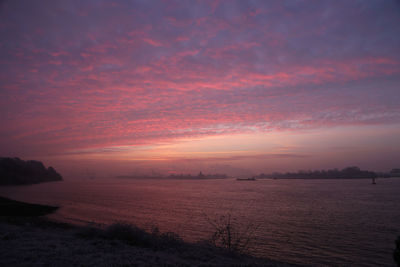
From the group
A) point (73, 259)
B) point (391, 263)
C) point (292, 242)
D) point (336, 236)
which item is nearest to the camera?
point (73, 259)

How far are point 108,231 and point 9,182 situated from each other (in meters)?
208

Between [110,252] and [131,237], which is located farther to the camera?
[131,237]

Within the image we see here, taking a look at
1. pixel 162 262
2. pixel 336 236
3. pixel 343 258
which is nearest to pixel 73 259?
pixel 162 262

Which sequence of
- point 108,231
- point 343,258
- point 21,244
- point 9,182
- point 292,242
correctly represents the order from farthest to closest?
point 9,182 → point 292,242 → point 343,258 → point 108,231 → point 21,244

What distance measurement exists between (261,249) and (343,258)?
6.42 m

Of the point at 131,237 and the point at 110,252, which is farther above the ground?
the point at 110,252

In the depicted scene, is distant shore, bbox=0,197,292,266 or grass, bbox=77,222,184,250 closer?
distant shore, bbox=0,197,292,266

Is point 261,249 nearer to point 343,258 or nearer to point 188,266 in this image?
point 343,258

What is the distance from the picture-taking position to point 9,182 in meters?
175

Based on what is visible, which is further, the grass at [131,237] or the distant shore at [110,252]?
the grass at [131,237]

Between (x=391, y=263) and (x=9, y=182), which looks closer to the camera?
(x=391, y=263)

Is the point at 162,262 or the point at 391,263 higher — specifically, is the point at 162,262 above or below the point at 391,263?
above

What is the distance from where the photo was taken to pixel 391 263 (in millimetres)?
18141

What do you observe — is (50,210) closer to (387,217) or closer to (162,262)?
(162,262)
